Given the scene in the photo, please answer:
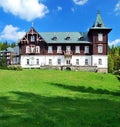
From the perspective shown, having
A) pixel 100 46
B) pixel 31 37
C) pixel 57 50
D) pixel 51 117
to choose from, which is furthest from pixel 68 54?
pixel 51 117

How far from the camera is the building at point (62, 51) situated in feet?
240

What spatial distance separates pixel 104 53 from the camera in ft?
240

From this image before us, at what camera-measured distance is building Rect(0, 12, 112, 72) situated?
240ft

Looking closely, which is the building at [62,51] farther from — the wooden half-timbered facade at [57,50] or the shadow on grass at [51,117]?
the shadow on grass at [51,117]

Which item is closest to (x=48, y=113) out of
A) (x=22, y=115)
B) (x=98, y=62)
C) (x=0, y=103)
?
(x=22, y=115)

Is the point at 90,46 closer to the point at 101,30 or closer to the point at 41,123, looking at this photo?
the point at 101,30

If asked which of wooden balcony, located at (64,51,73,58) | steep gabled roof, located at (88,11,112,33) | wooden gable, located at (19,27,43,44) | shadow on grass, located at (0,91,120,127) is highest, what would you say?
steep gabled roof, located at (88,11,112,33)

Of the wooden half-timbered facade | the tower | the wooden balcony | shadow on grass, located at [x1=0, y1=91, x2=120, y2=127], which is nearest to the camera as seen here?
shadow on grass, located at [x1=0, y1=91, x2=120, y2=127]

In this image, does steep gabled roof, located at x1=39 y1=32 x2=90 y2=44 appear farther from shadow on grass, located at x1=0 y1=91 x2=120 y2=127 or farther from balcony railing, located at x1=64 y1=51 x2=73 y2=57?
shadow on grass, located at x1=0 y1=91 x2=120 y2=127

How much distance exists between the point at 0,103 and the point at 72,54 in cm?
5369

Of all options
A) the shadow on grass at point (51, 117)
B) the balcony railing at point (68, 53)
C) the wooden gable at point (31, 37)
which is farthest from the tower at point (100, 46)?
the shadow on grass at point (51, 117)

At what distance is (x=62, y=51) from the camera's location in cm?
7488

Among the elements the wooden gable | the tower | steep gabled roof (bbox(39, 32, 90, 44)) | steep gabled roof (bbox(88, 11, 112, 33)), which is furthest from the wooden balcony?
steep gabled roof (bbox(88, 11, 112, 33))

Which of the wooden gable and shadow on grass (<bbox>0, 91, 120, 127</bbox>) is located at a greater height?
the wooden gable
